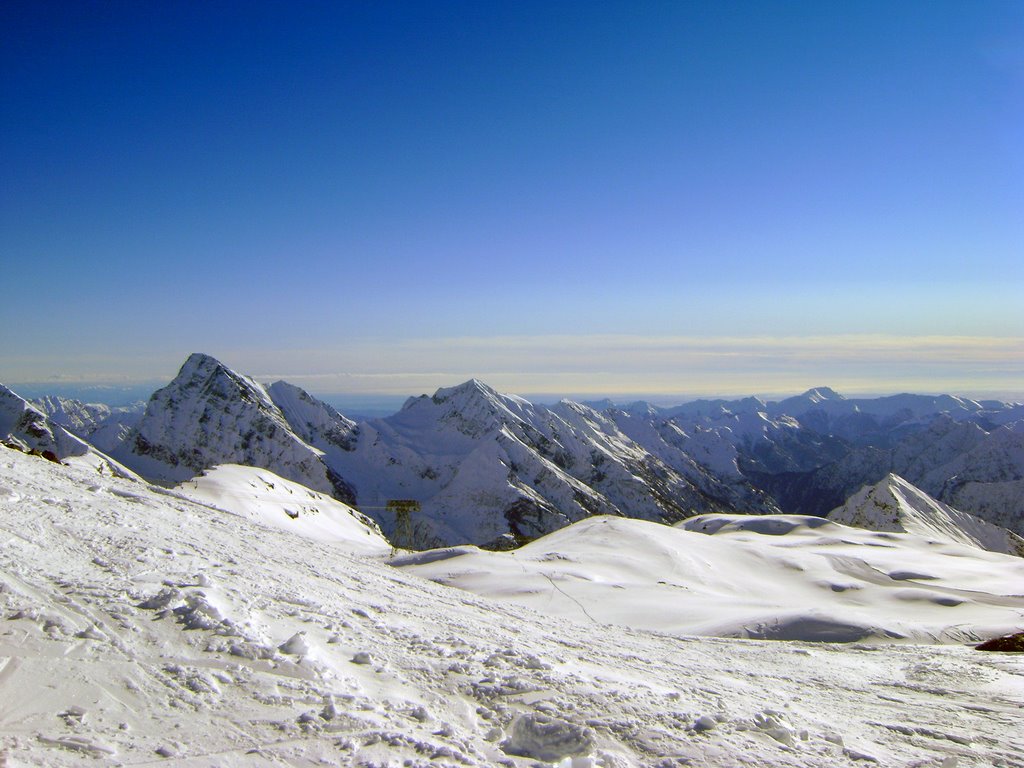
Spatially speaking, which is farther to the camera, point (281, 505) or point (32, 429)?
point (32, 429)

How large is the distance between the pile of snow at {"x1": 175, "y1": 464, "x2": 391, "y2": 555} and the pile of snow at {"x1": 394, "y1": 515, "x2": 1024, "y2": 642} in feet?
51.6

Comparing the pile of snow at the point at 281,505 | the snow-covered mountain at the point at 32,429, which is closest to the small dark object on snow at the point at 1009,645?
the pile of snow at the point at 281,505

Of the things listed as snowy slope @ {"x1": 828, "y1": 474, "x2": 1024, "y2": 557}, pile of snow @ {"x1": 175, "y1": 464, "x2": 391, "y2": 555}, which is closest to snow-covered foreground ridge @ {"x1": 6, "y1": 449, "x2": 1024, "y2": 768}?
pile of snow @ {"x1": 175, "y1": 464, "x2": 391, "y2": 555}

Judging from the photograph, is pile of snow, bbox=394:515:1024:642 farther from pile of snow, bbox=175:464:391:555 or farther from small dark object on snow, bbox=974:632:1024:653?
pile of snow, bbox=175:464:391:555

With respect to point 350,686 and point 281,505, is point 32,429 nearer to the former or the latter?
point 281,505

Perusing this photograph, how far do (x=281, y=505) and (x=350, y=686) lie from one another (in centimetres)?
5476

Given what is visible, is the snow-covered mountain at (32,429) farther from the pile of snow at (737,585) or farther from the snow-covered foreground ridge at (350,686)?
the snow-covered foreground ridge at (350,686)

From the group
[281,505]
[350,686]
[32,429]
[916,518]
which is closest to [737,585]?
[350,686]

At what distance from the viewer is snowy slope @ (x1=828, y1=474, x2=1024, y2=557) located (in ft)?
405

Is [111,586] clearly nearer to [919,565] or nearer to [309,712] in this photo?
[309,712]

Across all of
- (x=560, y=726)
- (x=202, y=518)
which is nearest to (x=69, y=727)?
(x=560, y=726)

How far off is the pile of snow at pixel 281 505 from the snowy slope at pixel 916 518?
330 feet

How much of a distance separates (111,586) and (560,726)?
7.16 meters

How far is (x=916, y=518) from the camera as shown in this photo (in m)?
126
